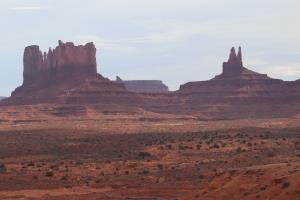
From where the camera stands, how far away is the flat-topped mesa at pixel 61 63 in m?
139

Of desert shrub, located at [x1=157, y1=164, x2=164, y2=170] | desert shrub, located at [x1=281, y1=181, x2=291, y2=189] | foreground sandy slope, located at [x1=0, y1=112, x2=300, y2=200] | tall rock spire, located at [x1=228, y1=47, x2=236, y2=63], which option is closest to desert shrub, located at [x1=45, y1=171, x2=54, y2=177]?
foreground sandy slope, located at [x1=0, y1=112, x2=300, y2=200]

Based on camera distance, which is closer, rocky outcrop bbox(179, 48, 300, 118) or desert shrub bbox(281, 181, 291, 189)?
desert shrub bbox(281, 181, 291, 189)

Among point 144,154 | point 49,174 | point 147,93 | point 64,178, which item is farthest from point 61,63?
point 64,178

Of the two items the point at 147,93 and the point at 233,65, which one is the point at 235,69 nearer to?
the point at 233,65

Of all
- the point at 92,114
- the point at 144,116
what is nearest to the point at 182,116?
the point at 144,116

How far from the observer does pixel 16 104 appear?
133 metres

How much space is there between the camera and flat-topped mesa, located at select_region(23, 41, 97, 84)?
456 ft

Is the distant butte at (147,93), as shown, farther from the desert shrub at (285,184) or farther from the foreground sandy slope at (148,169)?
the desert shrub at (285,184)

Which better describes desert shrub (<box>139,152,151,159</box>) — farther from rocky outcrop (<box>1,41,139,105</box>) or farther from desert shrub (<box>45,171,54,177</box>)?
rocky outcrop (<box>1,41,139,105</box>)

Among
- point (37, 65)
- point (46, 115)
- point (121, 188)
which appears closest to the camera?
point (121, 188)

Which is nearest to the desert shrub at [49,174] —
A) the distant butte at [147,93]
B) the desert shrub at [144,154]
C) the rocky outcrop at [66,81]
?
the desert shrub at [144,154]

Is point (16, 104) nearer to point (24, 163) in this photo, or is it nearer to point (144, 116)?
point (144, 116)

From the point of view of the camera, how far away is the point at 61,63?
458 ft

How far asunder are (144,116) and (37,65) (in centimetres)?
3667
